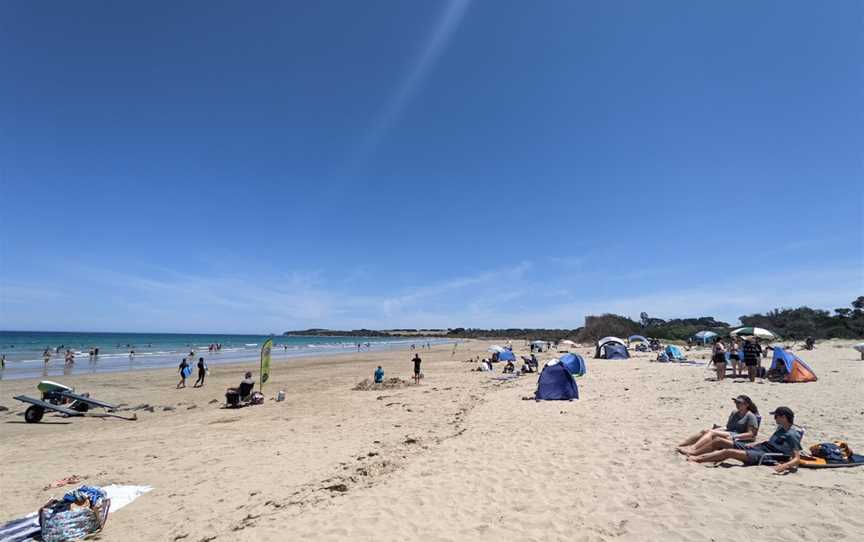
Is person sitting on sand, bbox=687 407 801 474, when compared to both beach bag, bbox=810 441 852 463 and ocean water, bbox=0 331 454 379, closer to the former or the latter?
beach bag, bbox=810 441 852 463

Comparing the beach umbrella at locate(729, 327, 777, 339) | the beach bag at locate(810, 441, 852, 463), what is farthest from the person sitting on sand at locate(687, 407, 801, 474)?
the beach umbrella at locate(729, 327, 777, 339)

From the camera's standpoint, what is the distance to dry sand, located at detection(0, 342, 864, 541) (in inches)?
179

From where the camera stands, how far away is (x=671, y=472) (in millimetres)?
5863

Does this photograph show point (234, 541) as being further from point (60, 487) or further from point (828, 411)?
point (828, 411)

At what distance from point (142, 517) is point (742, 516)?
718 cm

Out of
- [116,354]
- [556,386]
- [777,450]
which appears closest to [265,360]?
[556,386]

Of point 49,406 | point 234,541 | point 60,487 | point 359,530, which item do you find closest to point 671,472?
point 359,530

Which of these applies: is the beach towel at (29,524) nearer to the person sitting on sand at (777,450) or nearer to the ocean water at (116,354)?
the person sitting on sand at (777,450)

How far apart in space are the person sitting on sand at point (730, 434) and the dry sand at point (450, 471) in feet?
1.04

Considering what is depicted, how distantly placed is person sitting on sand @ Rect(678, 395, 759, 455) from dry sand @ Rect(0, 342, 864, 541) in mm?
317

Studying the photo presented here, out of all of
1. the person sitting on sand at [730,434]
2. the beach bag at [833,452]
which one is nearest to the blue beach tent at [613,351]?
the person sitting on sand at [730,434]

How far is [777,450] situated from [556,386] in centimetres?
693

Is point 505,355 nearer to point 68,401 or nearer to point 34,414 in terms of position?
point 68,401

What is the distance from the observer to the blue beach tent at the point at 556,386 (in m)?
12.5
